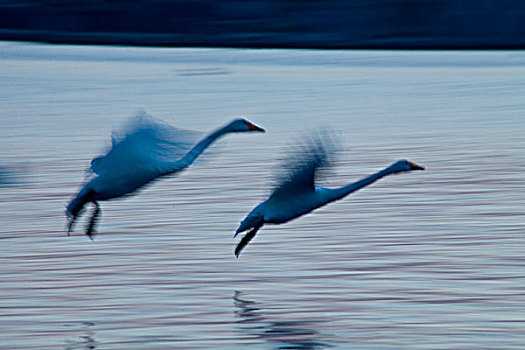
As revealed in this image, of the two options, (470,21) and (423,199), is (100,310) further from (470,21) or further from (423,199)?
(470,21)

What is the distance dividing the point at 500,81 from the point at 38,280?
13798mm

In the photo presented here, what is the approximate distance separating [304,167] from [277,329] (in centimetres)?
104

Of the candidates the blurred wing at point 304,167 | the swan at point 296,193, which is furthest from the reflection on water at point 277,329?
the blurred wing at point 304,167

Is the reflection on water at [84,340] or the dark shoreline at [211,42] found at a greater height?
the reflection on water at [84,340]

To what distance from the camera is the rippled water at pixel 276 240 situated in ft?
23.9

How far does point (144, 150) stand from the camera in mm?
8492

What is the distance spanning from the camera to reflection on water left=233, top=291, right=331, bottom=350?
6.99 m

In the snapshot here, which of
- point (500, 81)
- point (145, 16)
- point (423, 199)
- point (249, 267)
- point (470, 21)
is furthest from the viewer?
point (145, 16)

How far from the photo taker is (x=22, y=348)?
6941mm

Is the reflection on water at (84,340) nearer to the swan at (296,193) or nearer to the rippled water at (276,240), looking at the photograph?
the rippled water at (276,240)

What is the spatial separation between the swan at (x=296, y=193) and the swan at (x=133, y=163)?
2.60 ft

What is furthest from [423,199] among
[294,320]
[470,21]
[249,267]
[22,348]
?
[470,21]

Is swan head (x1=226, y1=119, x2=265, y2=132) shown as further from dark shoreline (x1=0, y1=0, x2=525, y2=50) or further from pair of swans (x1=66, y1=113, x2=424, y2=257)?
dark shoreline (x1=0, y1=0, x2=525, y2=50)

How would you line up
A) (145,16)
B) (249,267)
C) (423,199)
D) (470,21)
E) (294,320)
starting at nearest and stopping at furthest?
(294,320), (249,267), (423,199), (470,21), (145,16)
